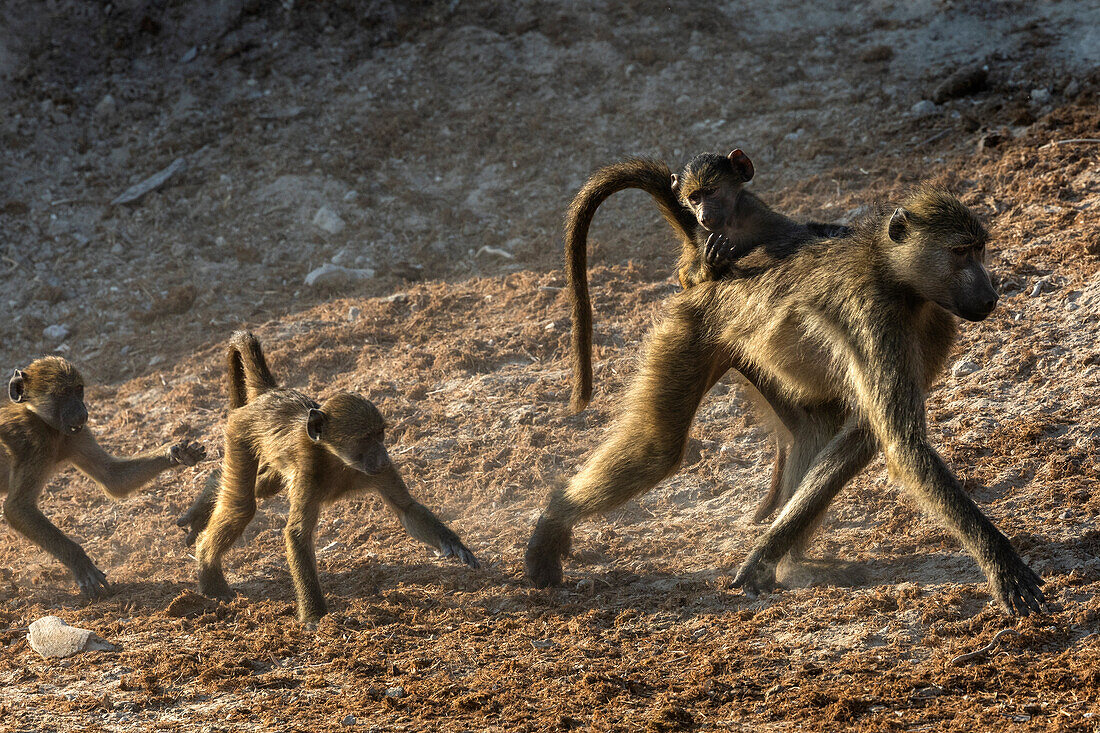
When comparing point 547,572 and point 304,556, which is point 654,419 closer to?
point 547,572

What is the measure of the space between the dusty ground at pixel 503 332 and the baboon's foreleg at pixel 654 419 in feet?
1.44

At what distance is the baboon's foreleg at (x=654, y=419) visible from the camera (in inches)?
159

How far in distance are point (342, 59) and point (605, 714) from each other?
25.9ft

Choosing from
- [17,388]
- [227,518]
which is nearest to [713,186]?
[227,518]

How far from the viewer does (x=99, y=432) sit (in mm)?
6238

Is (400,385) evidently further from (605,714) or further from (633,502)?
(605,714)

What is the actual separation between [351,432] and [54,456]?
1.88 m

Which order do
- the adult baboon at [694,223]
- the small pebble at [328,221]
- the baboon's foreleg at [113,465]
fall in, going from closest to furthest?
the adult baboon at [694,223], the baboon's foreleg at [113,465], the small pebble at [328,221]

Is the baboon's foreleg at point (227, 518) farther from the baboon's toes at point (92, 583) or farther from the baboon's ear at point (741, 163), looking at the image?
the baboon's ear at point (741, 163)

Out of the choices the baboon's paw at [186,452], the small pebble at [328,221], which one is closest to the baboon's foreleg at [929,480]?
the baboon's paw at [186,452]

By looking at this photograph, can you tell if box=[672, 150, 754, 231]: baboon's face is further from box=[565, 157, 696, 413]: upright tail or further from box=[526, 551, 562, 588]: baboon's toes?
box=[526, 551, 562, 588]: baboon's toes

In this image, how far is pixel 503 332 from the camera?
6.36 meters

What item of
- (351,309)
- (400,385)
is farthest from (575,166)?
(400,385)

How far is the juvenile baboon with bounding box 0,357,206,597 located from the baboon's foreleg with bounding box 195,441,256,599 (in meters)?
0.25
